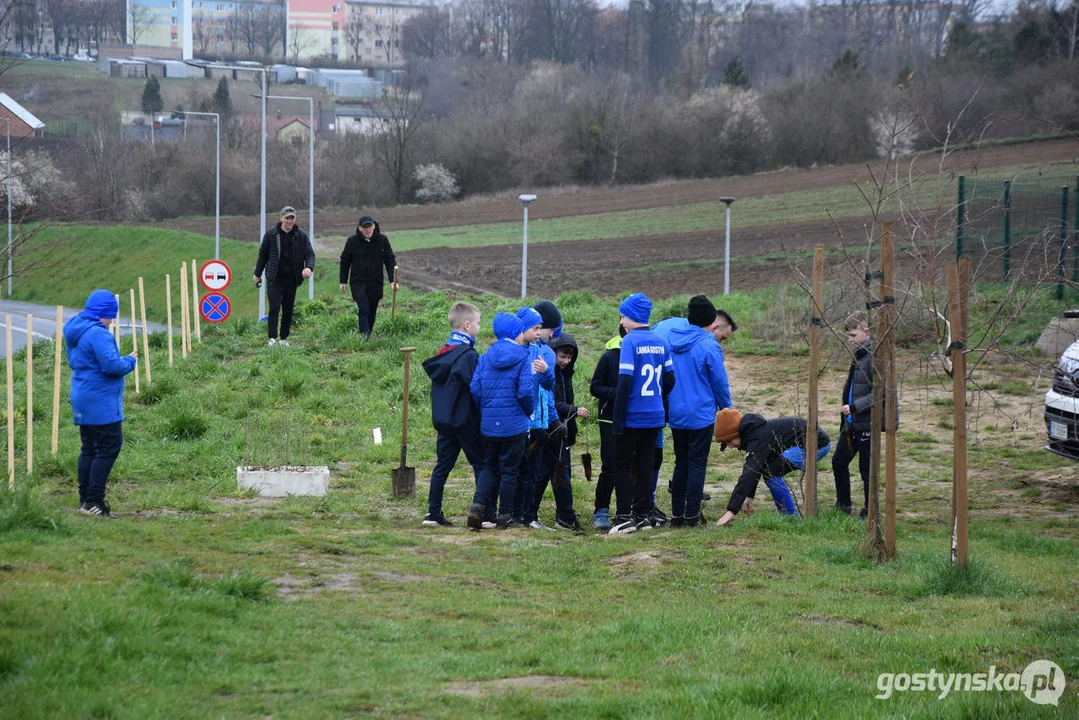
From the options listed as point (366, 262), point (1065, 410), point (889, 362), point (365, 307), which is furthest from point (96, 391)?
point (365, 307)

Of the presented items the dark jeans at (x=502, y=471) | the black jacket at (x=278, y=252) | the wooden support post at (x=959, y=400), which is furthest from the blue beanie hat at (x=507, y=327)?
the black jacket at (x=278, y=252)

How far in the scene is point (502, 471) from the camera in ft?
32.6

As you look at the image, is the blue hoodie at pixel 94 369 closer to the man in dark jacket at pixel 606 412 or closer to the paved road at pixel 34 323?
the man in dark jacket at pixel 606 412

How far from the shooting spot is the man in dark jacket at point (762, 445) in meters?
10.1

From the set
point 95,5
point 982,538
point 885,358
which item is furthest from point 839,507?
point 95,5

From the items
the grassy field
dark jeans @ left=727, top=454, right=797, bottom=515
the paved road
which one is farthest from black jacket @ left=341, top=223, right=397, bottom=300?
the paved road

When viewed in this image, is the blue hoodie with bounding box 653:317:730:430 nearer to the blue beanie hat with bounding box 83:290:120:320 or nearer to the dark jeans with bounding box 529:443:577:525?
the dark jeans with bounding box 529:443:577:525

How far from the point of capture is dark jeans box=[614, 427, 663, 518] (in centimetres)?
985

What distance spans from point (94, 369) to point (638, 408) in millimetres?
4241

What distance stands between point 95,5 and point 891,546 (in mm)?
129977

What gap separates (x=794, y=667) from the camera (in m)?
5.75

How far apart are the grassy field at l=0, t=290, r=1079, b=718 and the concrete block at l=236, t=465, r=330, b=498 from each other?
17 cm

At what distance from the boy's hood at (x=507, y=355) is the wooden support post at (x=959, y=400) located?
336 centimetres

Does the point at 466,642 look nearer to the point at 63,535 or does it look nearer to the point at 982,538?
the point at 63,535
